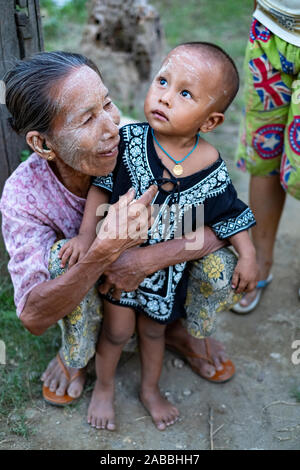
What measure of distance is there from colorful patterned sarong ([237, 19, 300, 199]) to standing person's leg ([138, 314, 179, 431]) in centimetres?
98

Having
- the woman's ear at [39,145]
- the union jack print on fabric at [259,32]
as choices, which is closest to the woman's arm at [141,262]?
the woman's ear at [39,145]

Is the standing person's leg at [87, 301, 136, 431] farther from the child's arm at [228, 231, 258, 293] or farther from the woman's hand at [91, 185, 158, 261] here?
the child's arm at [228, 231, 258, 293]

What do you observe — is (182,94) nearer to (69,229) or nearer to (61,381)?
(69,229)

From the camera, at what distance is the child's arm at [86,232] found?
6.73ft

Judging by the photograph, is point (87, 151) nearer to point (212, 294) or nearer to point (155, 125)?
point (155, 125)

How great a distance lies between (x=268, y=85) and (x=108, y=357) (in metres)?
1.50

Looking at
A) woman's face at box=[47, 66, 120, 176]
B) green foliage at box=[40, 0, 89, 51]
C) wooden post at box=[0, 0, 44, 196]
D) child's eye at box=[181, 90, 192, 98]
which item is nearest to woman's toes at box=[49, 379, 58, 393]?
woman's face at box=[47, 66, 120, 176]

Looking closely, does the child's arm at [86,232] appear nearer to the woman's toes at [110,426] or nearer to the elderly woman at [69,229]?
the elderly woman at [69,229]

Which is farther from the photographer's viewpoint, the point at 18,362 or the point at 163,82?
the point at 18,362

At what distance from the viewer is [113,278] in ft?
6.96

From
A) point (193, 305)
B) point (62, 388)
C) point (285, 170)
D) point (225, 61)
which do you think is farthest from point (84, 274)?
point (285, 170)

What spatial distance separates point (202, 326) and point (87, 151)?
98 cm

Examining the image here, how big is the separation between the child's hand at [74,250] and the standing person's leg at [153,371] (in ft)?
1.60

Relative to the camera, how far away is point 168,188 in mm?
2104
